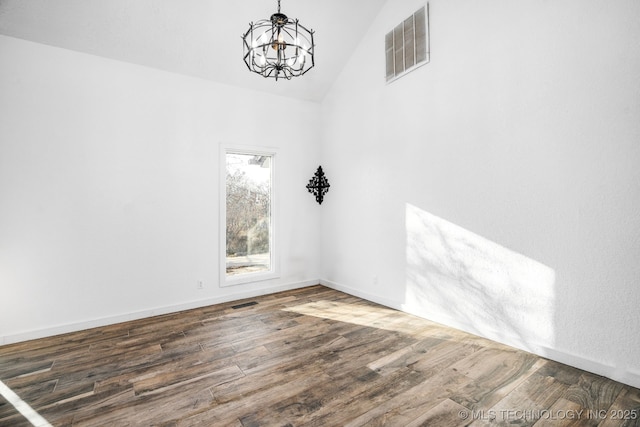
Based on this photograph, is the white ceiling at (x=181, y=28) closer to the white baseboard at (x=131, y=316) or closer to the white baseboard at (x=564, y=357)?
the white baseboard at (x=131, y=316)

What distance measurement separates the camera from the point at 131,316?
3.62 m

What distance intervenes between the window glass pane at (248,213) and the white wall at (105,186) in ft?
0.87

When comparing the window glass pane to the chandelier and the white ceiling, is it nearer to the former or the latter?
the white ceiling

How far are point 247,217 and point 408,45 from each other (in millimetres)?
3225

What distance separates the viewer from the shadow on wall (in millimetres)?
2650

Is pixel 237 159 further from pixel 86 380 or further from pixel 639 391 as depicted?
pixel 639 391

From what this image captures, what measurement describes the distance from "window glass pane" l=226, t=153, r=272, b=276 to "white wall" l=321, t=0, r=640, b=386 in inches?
65.6

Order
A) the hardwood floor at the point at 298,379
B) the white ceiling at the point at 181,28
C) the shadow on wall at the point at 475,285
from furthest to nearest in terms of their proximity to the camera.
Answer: the white ceiling at the point at 181,28
the shadow on wall at the point at 475,285
the hardwood floor at the point at 298,379

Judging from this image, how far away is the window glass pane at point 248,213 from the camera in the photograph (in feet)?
14.7

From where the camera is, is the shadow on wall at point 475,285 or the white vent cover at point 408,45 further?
the white vent cover at point 408,45

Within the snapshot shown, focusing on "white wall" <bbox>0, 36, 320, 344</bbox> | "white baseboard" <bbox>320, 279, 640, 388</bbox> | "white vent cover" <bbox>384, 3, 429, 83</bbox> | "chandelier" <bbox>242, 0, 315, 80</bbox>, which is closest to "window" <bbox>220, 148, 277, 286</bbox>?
"white wall" <bbox>0, 36, 320, 344</bbox>

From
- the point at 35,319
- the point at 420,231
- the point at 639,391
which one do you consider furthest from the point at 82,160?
the point at 639,391

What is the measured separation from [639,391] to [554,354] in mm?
511

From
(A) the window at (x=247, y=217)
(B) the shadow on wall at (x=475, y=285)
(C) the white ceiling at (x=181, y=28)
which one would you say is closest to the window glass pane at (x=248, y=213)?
(A) the window at (x=247, y=217)
